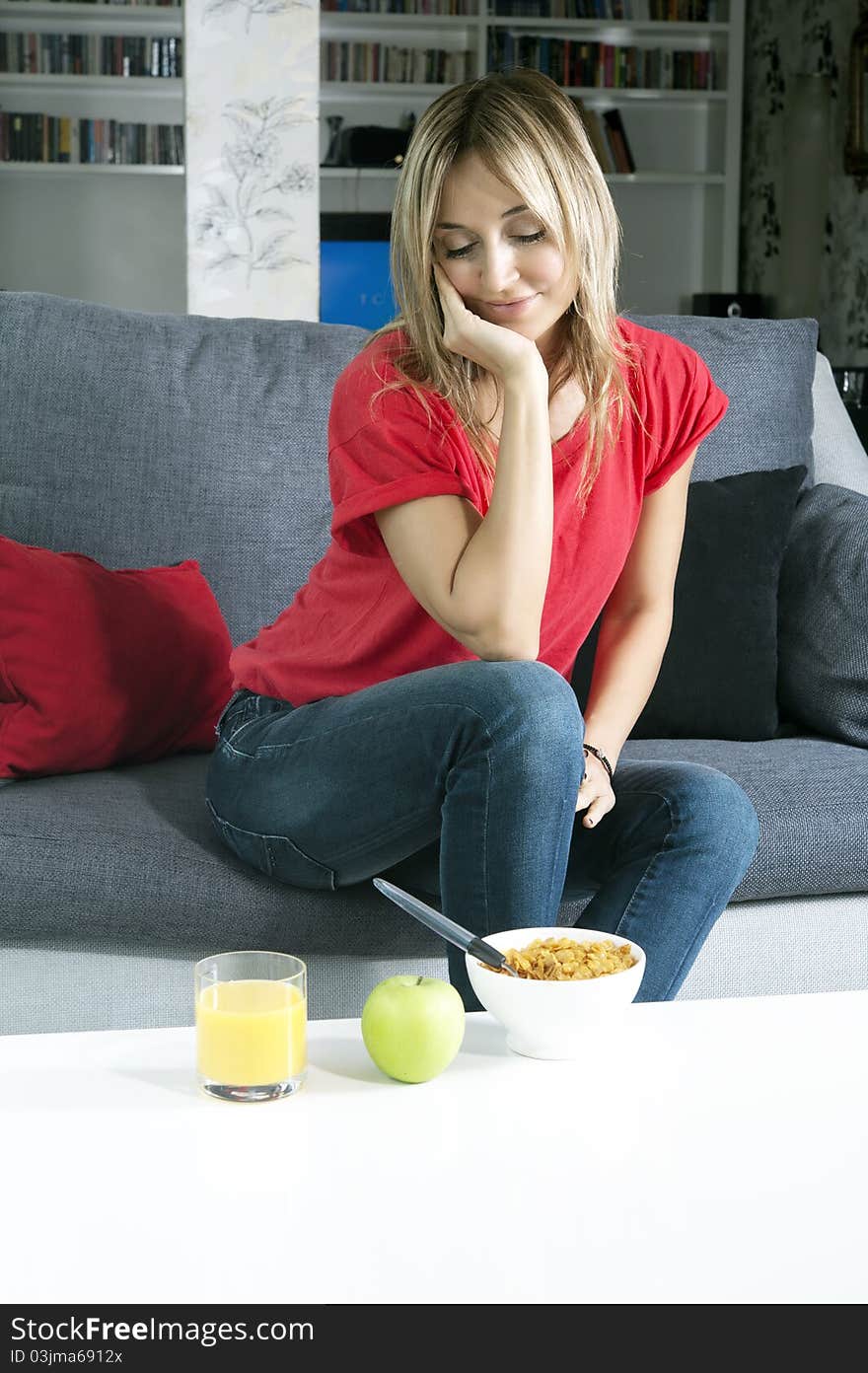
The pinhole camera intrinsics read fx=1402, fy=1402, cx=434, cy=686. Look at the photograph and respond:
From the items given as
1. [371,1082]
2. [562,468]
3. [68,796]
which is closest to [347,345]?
[562,468]

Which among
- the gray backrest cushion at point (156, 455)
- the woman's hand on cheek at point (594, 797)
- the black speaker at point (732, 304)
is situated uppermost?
the black speaker at point (732, 304)

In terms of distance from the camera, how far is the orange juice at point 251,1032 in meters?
0.95

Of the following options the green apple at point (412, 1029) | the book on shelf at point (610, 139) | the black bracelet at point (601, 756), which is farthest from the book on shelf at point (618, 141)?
the green apple at point (412, 1029)

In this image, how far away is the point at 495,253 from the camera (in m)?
1.38

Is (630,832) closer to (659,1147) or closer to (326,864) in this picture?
(326,864)

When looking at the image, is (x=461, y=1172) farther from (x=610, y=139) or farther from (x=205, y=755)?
(x=610, y=139)

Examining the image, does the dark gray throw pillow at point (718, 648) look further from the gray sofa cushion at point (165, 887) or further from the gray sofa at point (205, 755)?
the gray sofa cushion at point (165, 887)

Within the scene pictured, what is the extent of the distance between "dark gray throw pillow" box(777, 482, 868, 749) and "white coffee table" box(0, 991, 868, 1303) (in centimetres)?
87

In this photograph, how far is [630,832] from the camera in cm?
141

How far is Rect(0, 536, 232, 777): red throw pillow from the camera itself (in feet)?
5.50

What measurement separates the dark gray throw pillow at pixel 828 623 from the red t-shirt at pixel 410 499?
430 mm

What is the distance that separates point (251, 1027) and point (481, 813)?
0.38 m

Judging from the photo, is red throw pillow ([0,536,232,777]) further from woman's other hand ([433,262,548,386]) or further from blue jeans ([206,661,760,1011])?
woman's other hand ([433,262,548,386])

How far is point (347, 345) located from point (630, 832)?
3.31ft
